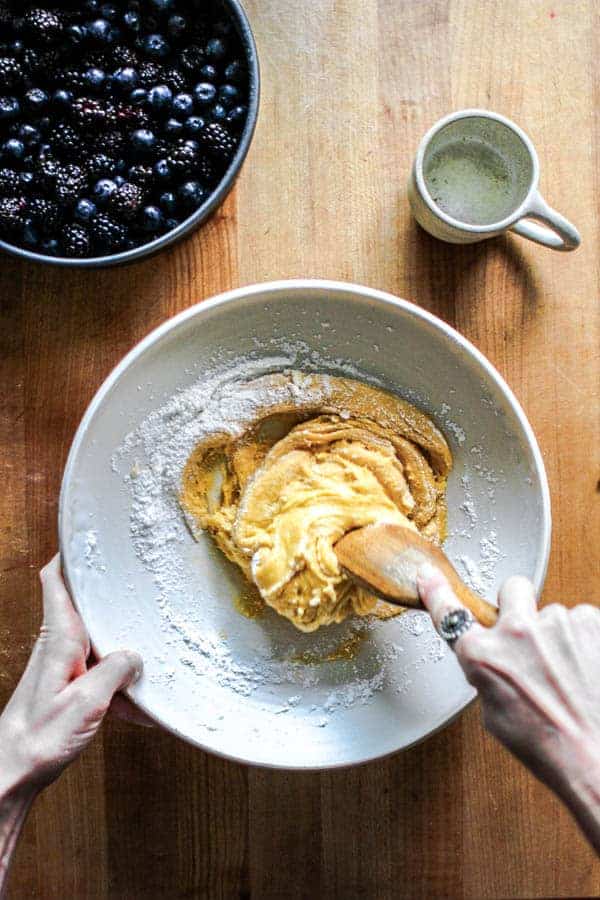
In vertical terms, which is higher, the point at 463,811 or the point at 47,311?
the point at 47,311

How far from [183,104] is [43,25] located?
0.17 m

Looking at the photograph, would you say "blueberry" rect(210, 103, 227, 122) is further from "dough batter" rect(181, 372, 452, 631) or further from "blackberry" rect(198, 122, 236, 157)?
"dough batter" rect(181, 372, 452, 631)

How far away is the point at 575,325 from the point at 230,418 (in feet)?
1.50

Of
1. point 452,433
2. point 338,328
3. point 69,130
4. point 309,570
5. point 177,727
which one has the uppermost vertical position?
point 69,130

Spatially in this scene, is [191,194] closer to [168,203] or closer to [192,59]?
[168,203]

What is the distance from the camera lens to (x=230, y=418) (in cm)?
99

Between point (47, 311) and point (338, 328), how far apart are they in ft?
1.20

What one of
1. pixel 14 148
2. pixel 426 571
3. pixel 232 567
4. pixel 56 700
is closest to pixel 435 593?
pixel 426 571

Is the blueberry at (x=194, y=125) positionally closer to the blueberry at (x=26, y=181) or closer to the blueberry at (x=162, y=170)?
the blueberry at (x=162, y=170)

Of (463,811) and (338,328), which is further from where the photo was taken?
(463,811)

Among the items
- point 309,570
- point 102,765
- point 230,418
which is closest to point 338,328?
point 230,418

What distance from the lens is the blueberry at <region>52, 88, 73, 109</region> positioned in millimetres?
901

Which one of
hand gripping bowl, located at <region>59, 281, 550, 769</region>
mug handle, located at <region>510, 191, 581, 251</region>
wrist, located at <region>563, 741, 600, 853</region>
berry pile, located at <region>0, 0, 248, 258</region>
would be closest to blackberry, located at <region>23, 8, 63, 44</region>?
berry pile, located at <region>0, 0, 248, 258</region>

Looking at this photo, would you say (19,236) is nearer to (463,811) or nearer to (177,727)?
(177,727)
